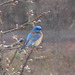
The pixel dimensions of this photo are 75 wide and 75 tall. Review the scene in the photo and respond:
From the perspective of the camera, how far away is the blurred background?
8453 millimetres

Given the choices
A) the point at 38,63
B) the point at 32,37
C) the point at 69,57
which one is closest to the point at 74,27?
the point at 69,57

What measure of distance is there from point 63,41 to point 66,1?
1.54m

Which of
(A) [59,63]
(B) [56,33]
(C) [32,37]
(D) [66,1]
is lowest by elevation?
(A) [59,63]

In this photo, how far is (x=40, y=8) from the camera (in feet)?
29.6

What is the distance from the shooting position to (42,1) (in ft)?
31.4

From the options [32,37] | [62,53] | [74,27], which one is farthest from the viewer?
[74,27]

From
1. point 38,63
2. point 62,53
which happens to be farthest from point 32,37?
point 62,53

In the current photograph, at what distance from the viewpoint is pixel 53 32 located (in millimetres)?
8805

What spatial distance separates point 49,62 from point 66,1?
2.61 metres

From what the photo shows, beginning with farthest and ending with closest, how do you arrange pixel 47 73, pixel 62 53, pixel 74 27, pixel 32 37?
pixel 74 27 < pixel 62 53 < pixel 47 73 < pixel 32 37

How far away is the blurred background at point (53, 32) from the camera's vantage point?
845 cm

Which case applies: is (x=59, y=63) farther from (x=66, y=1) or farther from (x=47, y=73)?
(x=66, y=1)

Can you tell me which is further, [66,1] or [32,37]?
[66,1]

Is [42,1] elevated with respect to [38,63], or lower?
elevated
